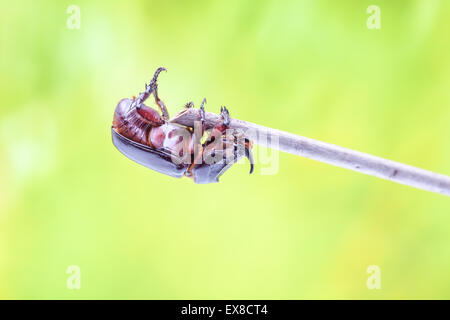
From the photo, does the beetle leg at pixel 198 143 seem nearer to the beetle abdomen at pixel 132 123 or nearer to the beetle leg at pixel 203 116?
the beetle leg at pixel 203 116

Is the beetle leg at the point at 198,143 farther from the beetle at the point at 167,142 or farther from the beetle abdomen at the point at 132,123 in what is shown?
the beetle abdomen at the point at 132,123

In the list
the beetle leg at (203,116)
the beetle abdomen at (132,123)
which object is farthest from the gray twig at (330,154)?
the beetle abdomen at (132,123)

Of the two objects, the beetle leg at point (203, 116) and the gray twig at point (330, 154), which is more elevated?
the beetle leg at point (203, 116)

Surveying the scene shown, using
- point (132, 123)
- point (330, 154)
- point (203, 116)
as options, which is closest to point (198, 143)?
point (203, 116)

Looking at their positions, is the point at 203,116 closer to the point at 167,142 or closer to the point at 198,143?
the point at 198,143

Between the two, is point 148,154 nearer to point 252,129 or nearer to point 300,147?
point 252,129

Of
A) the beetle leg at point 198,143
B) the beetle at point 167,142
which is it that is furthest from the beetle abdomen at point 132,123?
the beetle leg at point 198,143

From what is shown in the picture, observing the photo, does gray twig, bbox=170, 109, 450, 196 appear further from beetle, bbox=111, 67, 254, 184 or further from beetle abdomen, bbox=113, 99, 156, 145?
beetle abdomen, bbox=113, 99, 156, 145
